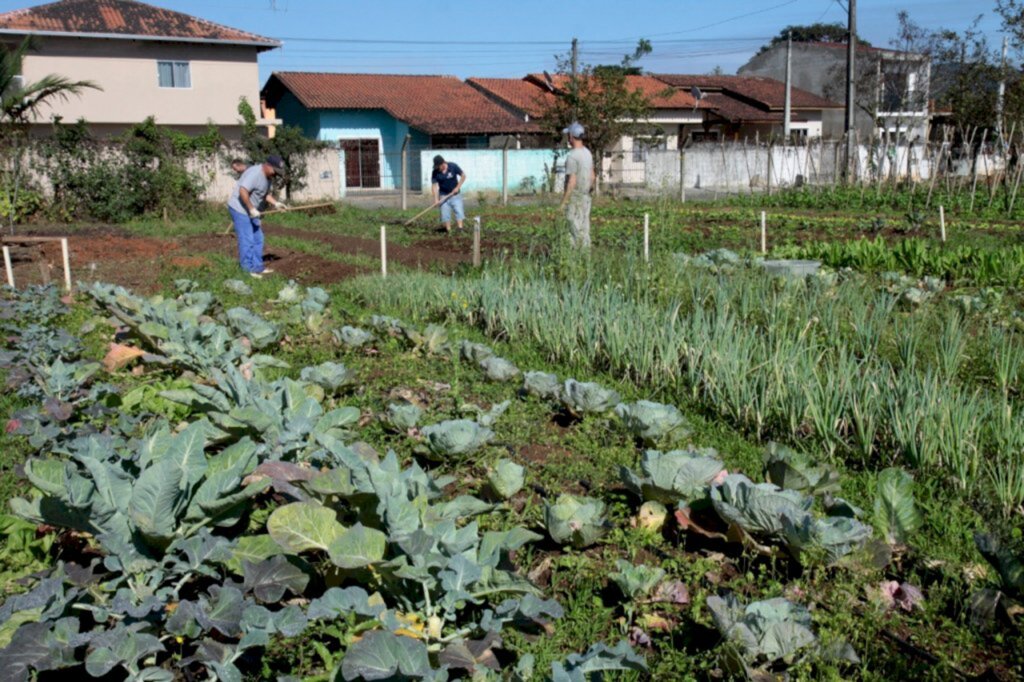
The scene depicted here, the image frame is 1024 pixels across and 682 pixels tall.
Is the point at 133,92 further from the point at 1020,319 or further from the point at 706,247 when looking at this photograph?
the point at 1020,319

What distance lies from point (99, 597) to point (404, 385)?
10.2 feet

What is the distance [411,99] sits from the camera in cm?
3900

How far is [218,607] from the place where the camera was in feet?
7.95

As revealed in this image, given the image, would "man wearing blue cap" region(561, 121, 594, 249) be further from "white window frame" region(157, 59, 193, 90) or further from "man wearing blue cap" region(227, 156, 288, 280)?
"white window frame" region(157, 59, 193, 90)

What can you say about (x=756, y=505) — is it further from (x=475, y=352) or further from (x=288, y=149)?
(x=288, y=149)

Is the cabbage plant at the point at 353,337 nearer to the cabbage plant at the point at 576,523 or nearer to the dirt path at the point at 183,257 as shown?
the cabbage plant at the point at 576,523

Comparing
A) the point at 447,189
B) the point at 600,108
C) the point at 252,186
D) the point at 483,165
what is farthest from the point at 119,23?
the point at 252,186

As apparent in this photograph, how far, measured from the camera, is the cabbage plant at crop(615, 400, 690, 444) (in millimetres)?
4266

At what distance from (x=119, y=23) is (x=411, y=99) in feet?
38.4

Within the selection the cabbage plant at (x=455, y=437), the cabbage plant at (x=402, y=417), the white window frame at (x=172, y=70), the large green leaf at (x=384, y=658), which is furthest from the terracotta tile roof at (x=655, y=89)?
the large green leaf at (x=384, y=658)

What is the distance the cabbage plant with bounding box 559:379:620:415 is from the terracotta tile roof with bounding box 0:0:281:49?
29.6 meters

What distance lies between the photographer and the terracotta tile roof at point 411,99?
36750 millimetres

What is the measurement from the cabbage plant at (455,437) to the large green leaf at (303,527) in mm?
1329

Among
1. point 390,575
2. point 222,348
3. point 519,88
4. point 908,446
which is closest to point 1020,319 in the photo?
point 908,446
